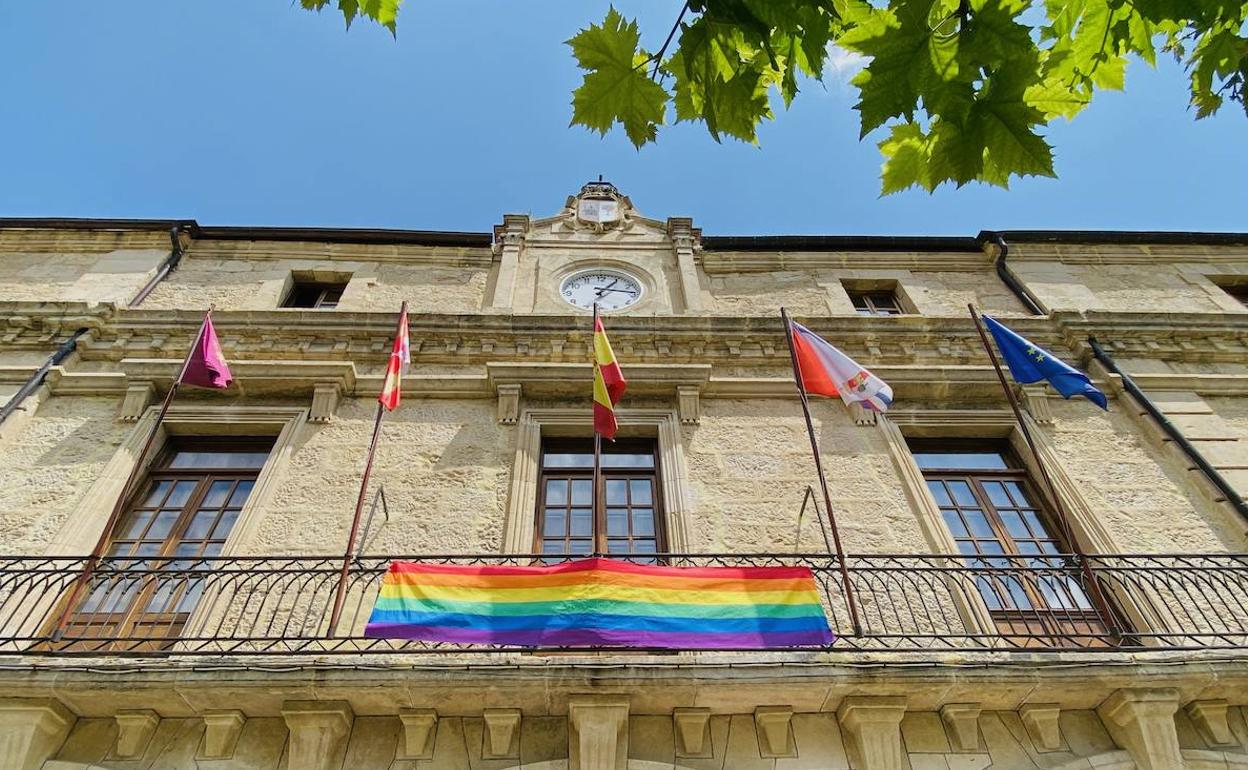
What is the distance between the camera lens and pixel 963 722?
5.04m

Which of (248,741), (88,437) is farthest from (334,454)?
(248,741)

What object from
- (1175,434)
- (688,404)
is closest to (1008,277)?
(1175,434)

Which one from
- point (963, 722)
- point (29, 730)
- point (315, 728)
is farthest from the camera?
point (963, 722)

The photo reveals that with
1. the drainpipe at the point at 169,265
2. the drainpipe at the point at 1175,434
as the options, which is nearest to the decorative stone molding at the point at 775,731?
the drainpipe at the point at 1175,434

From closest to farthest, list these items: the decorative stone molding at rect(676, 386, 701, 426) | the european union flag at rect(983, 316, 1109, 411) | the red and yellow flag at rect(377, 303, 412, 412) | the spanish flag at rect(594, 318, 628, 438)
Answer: the spanish flag at rect(594, 318, 628, 438) < the red and yellow flag at rect(377, 303, 412, 412) < the european union flag at rect(983, 316, 1109, 411) < the decorative stone molding at rect(676, 386, 701, 426)

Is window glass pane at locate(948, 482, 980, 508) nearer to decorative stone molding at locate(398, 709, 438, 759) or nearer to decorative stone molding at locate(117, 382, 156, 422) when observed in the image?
decorative stone molding at locate(398, 709, 438, 759)

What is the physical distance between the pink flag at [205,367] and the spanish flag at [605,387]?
3853 mm

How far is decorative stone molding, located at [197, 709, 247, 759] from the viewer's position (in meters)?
4.85

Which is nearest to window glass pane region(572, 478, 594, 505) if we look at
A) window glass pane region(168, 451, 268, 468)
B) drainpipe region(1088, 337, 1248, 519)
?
window glass pane region(168, 451, 268, 468)

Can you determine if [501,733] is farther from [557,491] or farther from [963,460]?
[963,460]

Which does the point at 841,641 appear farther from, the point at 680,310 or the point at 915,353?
the point at 680,310

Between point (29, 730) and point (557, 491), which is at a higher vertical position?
point (557, 491)

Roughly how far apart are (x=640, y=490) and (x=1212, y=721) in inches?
193

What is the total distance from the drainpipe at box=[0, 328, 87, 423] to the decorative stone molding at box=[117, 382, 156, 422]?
86 centimetres
